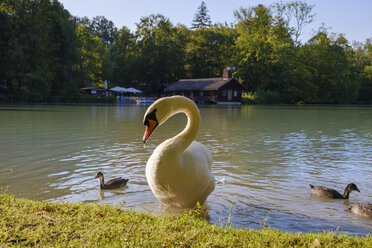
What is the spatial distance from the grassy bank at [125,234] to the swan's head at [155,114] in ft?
3.61

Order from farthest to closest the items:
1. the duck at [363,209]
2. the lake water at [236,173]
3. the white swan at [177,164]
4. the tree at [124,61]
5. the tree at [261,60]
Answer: the tree at [124,61], the tree at [261,60], the lake water at [236,173], the duck at [363,209], the white swan at [177,164]

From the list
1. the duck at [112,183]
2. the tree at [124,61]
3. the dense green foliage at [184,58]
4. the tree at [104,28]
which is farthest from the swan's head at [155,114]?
the tree at [104,28]

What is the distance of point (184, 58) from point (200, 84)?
51.2 feet

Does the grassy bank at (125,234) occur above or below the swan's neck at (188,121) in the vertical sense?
below

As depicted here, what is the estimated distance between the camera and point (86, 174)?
830 cm

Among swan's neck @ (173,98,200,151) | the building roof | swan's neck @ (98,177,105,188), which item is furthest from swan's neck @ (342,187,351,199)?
the building roof

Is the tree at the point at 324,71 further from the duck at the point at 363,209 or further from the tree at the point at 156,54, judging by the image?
the duck at the point at 363,209

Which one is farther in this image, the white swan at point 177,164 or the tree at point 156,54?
the tree at point 156,54

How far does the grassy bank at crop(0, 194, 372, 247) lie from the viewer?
353 centimetres

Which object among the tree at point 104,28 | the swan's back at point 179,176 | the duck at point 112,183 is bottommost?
the duck at point 112,183

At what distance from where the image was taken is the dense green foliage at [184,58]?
61812mm

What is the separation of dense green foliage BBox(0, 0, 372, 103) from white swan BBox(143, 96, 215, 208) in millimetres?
60859

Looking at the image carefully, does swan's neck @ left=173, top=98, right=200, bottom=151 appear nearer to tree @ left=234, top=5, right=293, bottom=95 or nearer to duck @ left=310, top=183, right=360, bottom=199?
duck @ left=310, top=183, right=360, bottom=199

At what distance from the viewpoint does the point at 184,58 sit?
83875 millimetres
